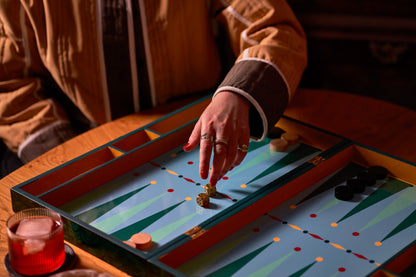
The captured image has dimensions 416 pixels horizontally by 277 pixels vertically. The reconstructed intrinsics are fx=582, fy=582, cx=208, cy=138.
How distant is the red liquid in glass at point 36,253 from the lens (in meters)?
1.11

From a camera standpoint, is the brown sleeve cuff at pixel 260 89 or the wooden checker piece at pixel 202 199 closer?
the wooden checker piece at pixel 202 199

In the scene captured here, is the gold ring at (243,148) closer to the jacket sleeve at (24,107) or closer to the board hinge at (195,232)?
the board hinge at (195,232)

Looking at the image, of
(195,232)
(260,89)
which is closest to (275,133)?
(260,89)

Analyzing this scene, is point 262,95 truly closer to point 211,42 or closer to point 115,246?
point 211,42

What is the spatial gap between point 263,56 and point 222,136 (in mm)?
371

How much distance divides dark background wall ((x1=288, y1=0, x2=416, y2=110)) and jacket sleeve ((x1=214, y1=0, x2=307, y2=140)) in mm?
1505

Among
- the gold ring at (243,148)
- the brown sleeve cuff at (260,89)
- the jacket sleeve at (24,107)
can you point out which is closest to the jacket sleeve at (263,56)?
the brown sleeve cuff at (260,89)

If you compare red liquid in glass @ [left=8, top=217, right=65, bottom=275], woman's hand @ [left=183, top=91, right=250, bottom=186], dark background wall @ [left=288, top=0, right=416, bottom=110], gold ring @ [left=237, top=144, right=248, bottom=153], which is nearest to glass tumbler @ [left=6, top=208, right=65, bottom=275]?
red liquid in glass @ [left=8, top=217, right=65, bottom=275]

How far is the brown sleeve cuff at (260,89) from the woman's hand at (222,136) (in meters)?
0.04

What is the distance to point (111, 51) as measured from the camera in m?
1.84

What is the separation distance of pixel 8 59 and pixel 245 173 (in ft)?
2.89

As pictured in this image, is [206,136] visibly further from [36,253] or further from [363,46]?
[363,46]

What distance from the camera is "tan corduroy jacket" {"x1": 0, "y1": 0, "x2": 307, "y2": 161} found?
70.2 inches

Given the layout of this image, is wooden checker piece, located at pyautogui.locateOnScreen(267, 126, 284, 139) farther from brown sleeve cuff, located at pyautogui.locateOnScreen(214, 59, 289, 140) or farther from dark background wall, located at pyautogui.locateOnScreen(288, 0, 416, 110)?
dark background wall, located at pyautogui.locateOnScreen(288, 0, 416, 110)
